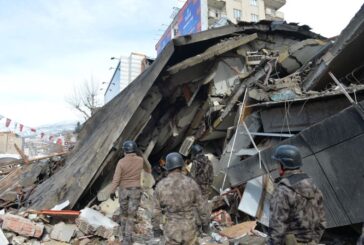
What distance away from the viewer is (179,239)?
3.77 metres

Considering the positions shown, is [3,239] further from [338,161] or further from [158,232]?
[338,161]

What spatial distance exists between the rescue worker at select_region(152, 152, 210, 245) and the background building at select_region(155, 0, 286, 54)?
25970 millimetres

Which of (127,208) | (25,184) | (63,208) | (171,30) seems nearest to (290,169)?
(127,208)

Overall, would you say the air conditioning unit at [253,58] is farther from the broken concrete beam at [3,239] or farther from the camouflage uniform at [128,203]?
the broken concrete beam at [3,239]

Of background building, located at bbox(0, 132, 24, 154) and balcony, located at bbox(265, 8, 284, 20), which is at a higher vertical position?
balcony, located at bbox(265, 8, 284, 20)

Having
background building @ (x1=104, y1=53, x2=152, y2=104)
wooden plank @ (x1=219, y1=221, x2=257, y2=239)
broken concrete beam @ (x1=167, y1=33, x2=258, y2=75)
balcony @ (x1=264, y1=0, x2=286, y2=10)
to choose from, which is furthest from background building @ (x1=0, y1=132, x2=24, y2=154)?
balcony @ (x1=264, y1=0, x2=286, y2=10)

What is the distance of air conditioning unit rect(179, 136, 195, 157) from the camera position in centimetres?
905

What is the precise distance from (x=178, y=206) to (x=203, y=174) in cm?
329

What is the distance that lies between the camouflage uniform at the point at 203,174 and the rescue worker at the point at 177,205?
3.08 meters

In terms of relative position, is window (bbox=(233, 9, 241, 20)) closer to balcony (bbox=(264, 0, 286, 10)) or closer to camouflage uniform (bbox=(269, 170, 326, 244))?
balcony (bbox=(264, 0, 286, 10))

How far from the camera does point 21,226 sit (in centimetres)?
591

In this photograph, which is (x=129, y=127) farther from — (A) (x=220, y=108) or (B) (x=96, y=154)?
(A) (x=220, y=108)

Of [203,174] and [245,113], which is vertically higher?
[245,113]

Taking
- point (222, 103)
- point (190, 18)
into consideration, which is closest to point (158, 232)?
point (222, 103)
